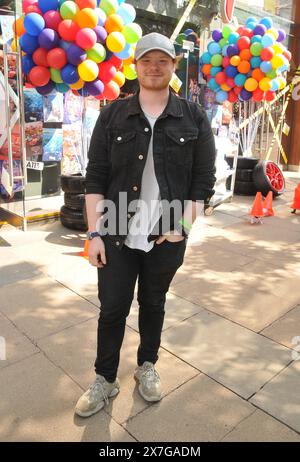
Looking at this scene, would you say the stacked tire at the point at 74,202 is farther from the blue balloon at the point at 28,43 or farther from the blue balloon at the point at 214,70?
the blue balloon at the point at 214,70

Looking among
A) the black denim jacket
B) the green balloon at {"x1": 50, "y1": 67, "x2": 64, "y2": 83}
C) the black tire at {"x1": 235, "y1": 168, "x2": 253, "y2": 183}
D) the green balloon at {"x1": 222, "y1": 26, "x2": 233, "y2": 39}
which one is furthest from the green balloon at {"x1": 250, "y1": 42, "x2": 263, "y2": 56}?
the black denim jacket

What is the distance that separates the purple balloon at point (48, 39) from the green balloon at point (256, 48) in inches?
140

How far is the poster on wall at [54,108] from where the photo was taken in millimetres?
6363

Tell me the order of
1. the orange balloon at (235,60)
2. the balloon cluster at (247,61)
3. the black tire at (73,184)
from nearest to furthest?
the black tire at (73,184) → the balloon cluster at (247,61) → the orange balloon at (235,60)

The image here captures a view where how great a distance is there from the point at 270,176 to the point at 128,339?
6181 mm

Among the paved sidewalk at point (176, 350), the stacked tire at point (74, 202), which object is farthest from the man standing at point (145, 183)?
the stacked tire at point (74, 202)

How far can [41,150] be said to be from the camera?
6508 millimetres

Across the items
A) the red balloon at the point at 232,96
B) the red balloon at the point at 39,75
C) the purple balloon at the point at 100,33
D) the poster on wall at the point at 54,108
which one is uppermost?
the purple balloon at the point at 100,33

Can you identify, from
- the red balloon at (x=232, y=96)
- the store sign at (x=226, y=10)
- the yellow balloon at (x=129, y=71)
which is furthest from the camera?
the store sign at (x=226, y=10)

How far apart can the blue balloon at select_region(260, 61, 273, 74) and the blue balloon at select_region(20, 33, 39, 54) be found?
12.4 feet

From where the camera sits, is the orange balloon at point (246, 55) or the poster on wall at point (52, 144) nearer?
the poster on wall at point (52, 144)

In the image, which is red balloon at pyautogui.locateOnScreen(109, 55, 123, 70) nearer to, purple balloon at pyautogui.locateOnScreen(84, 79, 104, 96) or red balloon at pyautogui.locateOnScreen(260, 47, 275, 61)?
purple balloon at pyautogui.locateOnScreen(84, 79, 104, 96)

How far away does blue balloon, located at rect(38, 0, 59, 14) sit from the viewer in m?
4.56

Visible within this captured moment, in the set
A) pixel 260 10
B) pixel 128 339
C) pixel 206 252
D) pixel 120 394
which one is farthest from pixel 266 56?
pixel 120 394
